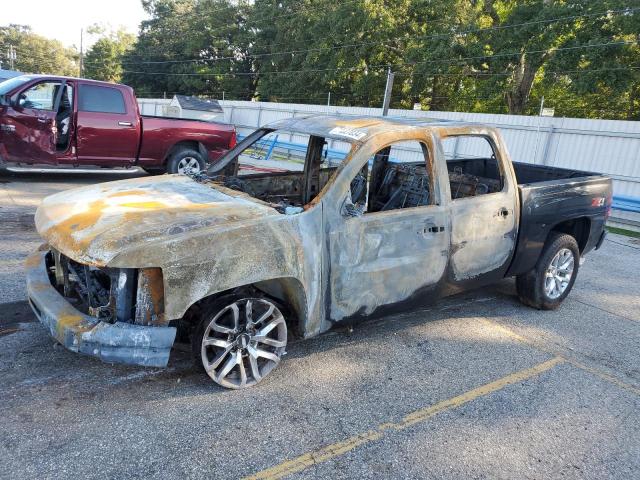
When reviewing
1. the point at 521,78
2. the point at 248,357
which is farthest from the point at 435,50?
the point at 248,357

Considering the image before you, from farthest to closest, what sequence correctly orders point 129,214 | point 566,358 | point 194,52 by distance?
point 194,52 → point 566,358 → point 129,214

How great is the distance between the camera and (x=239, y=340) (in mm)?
3398

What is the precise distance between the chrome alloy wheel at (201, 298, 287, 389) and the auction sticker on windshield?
1429mm

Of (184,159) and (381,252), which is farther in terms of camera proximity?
(184,159)

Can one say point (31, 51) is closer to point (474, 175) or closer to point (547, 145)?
point (547, 145)

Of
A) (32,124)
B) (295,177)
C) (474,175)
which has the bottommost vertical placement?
(32,124)

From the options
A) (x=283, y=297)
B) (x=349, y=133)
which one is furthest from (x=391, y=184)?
(x=283, y=297)

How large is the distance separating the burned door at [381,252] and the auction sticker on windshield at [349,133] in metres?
0.19

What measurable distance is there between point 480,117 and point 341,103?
25749mm

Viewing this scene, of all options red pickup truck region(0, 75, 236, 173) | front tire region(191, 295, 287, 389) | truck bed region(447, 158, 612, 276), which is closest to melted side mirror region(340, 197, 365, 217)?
front tire region(191, 295, 287, 389)

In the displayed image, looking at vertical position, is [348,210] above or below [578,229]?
above

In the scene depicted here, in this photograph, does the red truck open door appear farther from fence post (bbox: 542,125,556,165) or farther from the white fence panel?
fence post (bbox: 542,125,556,165)

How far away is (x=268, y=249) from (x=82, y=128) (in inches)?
286

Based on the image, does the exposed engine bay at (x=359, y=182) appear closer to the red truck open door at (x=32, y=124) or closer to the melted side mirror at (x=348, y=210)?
the melted side mirror at (x=348, y=210)
